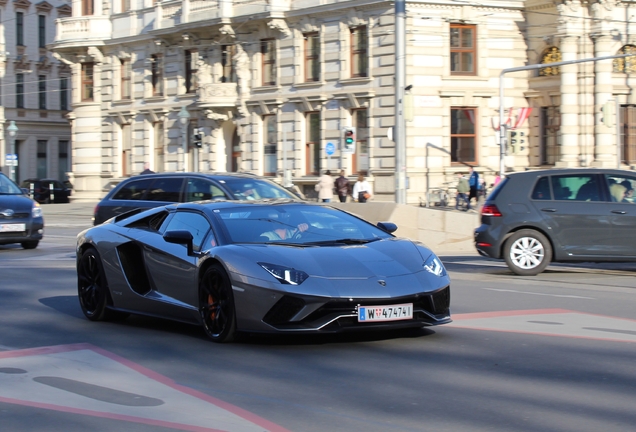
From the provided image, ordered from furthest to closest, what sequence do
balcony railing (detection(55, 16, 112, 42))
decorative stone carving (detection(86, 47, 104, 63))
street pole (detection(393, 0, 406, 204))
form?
1. balcony railing (detection(55, 16, 112, 42))
2. decorative stone carving (detection(86, 47, 104, 63))
3. street pole (detection(393, 0, 406, 204))

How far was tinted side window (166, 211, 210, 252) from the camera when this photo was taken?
8898 mm

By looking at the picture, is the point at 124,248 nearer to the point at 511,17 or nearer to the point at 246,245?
the point at 246,245

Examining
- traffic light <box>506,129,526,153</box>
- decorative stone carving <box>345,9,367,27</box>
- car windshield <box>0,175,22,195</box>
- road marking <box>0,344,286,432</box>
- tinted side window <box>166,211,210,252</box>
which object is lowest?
road marking <box>0,344,286,432</box>

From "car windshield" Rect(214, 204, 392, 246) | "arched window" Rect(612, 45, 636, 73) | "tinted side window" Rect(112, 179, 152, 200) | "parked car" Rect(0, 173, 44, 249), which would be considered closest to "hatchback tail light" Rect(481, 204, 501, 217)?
"tinted side window" Rect(112, 179, 152, 200)

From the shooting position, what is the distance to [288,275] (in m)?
7.85

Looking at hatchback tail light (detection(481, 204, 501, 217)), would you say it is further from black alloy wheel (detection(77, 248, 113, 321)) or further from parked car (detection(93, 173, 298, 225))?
black alloy wheel (detection(77, 248, 113, 321))

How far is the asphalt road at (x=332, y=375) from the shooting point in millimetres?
5805

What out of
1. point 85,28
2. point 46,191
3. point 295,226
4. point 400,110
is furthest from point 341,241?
point 46,191

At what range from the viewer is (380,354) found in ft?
25.6

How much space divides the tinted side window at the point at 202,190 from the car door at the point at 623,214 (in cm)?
579

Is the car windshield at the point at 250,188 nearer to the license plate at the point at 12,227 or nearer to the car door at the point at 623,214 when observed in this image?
the car door at the point at 623,214

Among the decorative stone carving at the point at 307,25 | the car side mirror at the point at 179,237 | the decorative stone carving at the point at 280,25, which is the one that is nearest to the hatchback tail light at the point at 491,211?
the car side mirror at the point at 179,237

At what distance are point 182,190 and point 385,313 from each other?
8.83m

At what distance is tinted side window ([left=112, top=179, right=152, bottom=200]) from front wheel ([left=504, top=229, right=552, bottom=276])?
6.10 m
